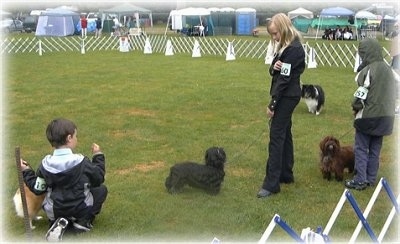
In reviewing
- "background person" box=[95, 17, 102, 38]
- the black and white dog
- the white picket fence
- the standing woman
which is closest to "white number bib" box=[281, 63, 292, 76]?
the standing woman

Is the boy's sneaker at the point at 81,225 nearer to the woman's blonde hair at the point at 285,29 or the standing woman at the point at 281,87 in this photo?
the standing woman at the point at 281,87

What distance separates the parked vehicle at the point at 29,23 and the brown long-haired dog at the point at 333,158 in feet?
120

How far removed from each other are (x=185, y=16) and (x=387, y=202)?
34.2 metres

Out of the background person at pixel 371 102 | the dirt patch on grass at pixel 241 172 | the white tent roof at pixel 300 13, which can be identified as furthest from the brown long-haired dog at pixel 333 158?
the white tent roof at pixel 300 13

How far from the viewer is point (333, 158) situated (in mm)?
5938

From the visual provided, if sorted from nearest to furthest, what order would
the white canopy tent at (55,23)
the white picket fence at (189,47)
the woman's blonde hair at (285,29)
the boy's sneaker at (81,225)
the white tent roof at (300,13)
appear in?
the boy's sneaker at (81,225) < the woman's blonde hair at (285,29) < the white picket fence at (189,47) < the white canopy tent at (55,23) < the white tent roof at (300,13)

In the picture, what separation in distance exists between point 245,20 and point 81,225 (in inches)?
1411

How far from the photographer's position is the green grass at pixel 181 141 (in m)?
4.87

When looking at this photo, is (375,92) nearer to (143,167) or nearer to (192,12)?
(143,167)

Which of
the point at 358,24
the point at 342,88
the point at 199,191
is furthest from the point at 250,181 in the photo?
the point at 358,24

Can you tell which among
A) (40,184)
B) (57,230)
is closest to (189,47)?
(40,184)

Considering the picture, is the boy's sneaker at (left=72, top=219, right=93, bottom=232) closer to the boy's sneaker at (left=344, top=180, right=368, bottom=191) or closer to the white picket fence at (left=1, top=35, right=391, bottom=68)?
the boy's sneaker at (left=344, top=180, right=368, bottom=191)

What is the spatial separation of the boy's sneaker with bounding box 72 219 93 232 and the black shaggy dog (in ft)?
4.14

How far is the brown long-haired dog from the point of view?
5.93 meters
